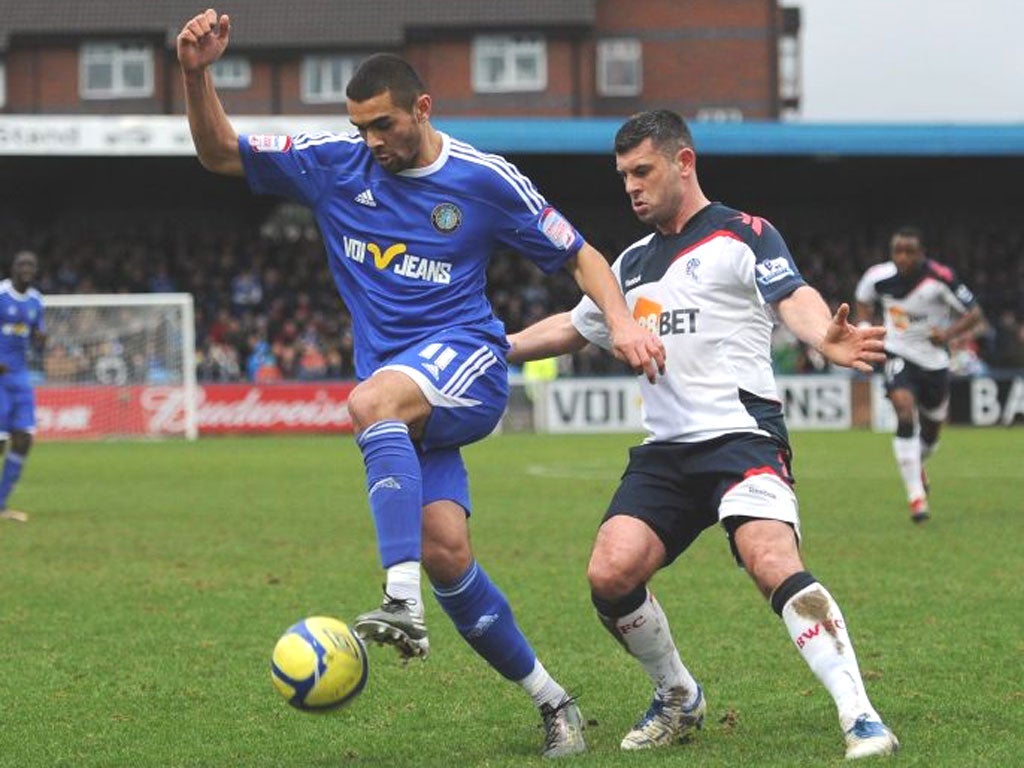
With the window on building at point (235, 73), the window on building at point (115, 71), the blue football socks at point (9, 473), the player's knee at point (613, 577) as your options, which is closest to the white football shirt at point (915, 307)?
the blue football socks at point (9, 473)

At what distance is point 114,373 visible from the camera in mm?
30062

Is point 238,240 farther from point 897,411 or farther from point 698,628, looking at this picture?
point 698,628

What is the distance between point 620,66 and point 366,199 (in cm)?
5264

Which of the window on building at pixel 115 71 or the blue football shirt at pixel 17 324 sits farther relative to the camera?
the window on building at pixel 115 71

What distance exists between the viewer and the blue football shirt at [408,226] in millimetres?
5773

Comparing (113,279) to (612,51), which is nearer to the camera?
(113,279)

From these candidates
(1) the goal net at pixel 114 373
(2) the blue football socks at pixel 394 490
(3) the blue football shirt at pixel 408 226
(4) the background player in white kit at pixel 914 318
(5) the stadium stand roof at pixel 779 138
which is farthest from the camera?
(5) the stadium stand roof at pixel 779 138

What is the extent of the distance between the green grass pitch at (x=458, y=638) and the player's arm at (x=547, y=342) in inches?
53.6

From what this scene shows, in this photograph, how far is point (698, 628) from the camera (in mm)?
8492

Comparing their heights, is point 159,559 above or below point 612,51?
below

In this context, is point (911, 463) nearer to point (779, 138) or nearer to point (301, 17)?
point (779, 138)

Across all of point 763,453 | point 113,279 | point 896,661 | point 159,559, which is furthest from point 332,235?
point 113,279

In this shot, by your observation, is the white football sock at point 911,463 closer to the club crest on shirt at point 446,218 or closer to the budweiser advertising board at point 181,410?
the club crest on shirt at point 446,218

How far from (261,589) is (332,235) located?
15.5ft
